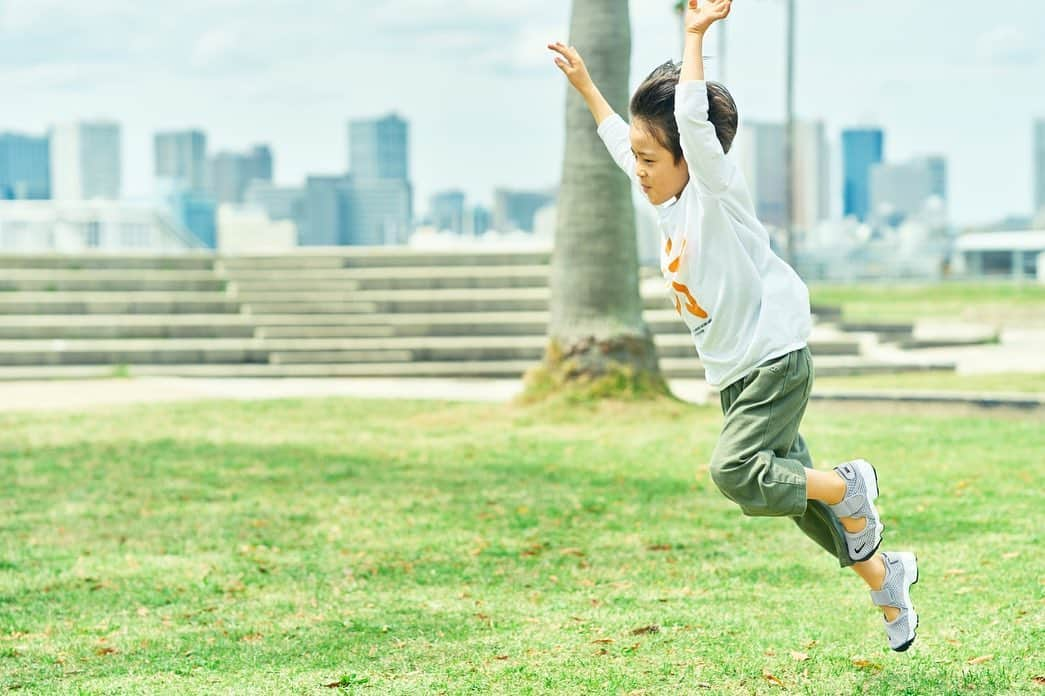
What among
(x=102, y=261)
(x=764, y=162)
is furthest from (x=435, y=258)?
(x=764, y=162)

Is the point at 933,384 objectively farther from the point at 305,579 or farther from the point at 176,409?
the point at 305,579

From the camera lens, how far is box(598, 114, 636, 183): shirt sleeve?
4.62 metres

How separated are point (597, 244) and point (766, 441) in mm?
7402

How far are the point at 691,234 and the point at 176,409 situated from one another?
9296mm

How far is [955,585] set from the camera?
5.71 metres

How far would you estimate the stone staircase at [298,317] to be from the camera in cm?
1712

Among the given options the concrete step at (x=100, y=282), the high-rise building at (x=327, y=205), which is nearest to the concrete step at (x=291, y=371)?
the concrete step at (x=100, y=282)

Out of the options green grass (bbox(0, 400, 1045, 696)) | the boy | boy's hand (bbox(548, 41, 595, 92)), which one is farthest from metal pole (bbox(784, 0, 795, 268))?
the boy

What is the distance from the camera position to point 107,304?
731 inches

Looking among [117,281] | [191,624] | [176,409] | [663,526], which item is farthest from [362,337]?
[191,624]

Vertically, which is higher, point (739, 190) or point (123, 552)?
point (739, 190)

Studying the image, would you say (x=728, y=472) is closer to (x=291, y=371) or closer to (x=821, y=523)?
(x=821, y=523)

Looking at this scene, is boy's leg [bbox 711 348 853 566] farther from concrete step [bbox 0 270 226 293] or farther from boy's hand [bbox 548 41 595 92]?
concrete step [bbox 0 270 226 293]

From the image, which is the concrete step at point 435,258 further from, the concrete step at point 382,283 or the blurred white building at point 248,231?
the blurred white building at point 248,231
